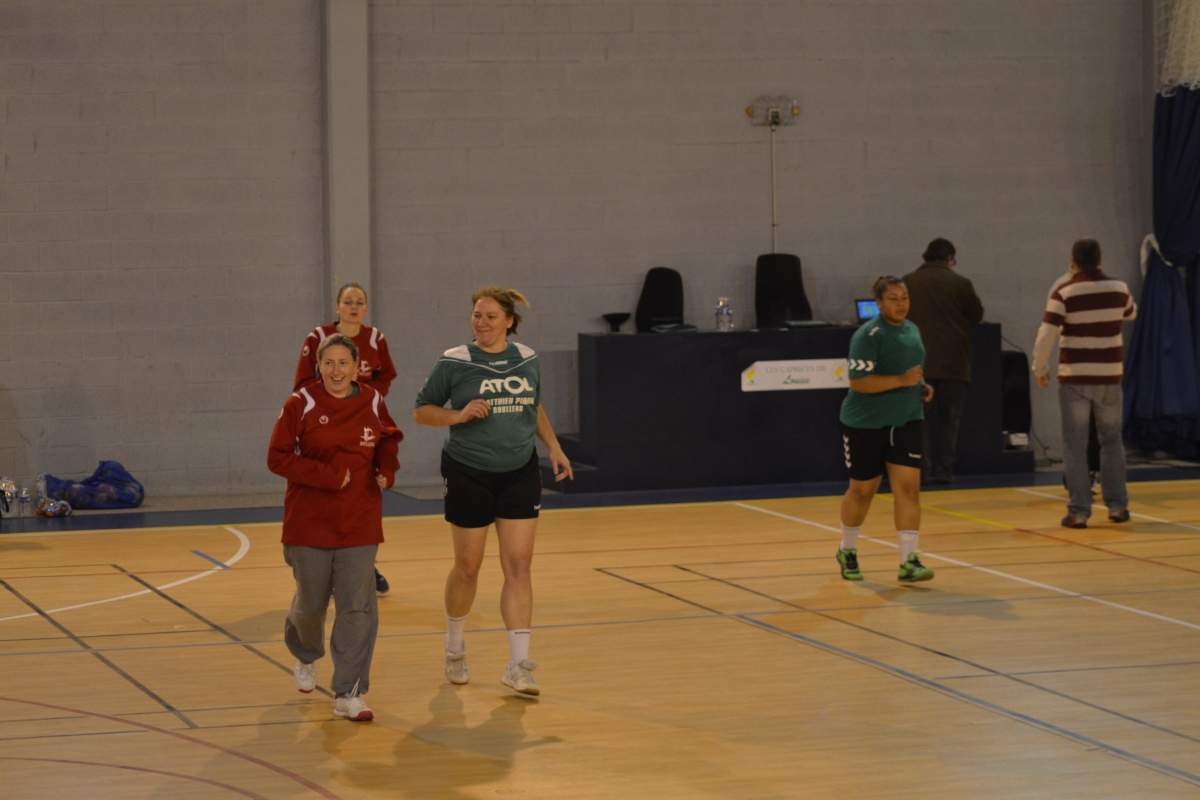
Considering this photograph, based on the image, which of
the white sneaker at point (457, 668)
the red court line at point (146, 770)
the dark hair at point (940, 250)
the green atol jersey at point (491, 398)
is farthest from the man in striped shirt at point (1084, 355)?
the red court line at point (146, 770)

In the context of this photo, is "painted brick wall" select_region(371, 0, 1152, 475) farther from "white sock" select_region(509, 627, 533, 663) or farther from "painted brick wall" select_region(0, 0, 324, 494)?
"white sock" select_region(509, 627, 533, 663)

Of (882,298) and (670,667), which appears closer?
(670,667)

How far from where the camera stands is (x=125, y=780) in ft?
19.6

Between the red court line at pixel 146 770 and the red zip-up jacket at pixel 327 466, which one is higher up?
the red zip-up jacket at pixel 327 466

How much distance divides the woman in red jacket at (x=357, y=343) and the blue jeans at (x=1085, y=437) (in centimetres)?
493

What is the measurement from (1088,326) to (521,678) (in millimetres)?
5687

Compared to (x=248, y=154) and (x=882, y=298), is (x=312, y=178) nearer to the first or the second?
(x=248, y=154)

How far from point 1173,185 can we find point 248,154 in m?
7.97

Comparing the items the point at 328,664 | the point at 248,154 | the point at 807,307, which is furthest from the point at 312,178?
the point at 328,664

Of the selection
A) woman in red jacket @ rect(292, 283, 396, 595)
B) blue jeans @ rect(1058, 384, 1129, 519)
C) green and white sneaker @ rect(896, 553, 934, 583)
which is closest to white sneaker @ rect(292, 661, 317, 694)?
woman in red jacket @ rect(292, 283, 396, 595)

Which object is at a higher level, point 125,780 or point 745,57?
point 745,57

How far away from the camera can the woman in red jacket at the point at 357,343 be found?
332 inches

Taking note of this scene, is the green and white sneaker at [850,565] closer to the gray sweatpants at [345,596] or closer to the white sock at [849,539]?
the white sock at [849,539]

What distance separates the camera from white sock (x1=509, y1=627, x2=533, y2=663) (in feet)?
23.8
